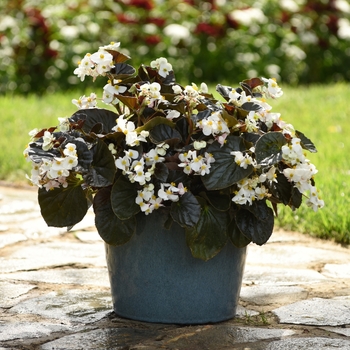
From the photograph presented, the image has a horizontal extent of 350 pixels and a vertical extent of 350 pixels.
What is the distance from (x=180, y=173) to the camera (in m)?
2.44

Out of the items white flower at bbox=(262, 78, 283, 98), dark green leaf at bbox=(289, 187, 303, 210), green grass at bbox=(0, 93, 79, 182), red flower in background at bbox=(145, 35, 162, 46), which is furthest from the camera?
red flower in background at bbox=(145, 35, 162, 46)

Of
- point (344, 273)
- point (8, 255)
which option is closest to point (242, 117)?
point (344, 273)

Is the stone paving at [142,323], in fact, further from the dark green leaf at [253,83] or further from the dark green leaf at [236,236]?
the dark green leaf at [253,83]

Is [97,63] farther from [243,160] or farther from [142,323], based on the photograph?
[142,323]

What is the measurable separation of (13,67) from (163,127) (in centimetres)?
663

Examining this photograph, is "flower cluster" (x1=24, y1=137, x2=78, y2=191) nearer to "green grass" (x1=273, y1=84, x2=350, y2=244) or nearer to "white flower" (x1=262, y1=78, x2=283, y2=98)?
"white flower" (x1=262, y1=78, x2=283, y2=98)

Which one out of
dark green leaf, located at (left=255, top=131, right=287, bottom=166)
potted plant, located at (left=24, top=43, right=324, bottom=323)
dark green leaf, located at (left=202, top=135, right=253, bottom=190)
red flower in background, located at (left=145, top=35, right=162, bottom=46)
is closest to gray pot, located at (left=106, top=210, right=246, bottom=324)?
potted plant, located at (left=24, top=43, right=324, bottom=323)

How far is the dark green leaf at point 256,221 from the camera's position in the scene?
8.11 feet

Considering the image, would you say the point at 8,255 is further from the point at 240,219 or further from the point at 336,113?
the point at 336,113

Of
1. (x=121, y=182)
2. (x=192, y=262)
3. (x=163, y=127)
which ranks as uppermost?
(x=163, y=127)

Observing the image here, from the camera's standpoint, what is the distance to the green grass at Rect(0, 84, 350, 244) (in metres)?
4.02

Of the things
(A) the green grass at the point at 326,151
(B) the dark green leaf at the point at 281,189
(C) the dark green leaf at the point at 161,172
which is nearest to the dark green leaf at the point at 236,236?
(B) the dark green leaf at the point at 281,189

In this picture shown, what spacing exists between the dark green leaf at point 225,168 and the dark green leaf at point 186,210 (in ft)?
0.22

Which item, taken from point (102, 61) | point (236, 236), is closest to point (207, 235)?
point (236, 236)
